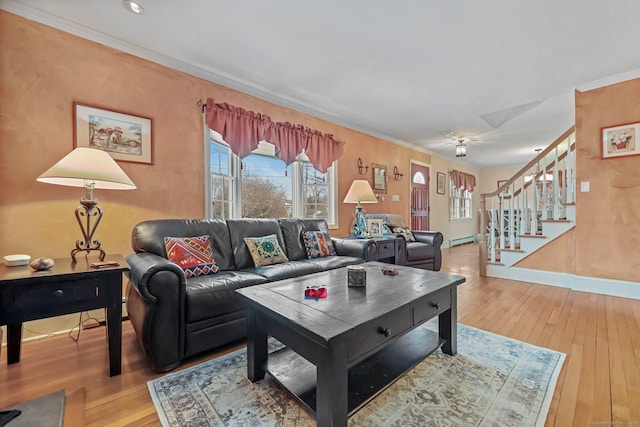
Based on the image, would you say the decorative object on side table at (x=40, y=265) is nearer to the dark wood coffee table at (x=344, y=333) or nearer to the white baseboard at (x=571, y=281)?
the dark wood coffee table at (x=344, y=333)

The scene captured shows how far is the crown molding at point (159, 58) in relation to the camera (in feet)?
6.56

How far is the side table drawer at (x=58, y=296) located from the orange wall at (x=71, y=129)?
941 mm

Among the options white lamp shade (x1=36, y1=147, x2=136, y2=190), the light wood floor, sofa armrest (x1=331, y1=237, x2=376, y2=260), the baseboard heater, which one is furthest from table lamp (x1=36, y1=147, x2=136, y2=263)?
the baseboard heater

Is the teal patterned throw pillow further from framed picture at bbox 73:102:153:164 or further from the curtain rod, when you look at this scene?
the curtain rod

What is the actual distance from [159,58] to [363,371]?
312 cm

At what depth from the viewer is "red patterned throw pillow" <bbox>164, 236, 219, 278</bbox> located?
6.77 ft

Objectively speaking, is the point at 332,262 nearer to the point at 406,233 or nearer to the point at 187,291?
the point at 187,291

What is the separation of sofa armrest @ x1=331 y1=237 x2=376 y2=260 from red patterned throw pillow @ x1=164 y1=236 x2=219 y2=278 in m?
1.47

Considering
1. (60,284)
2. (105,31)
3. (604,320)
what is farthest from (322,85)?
(604,320)

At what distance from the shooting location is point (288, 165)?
3.66m

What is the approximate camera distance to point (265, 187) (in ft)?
11.7

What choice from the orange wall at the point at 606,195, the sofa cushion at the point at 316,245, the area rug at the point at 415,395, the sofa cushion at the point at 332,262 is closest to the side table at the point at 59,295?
the area rug at the point at 415,395

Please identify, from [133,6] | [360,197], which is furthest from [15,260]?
[360,197]

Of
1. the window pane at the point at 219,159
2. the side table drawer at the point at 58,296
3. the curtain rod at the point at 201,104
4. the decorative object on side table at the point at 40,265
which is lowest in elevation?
the side table drawer at the point at 58,296
